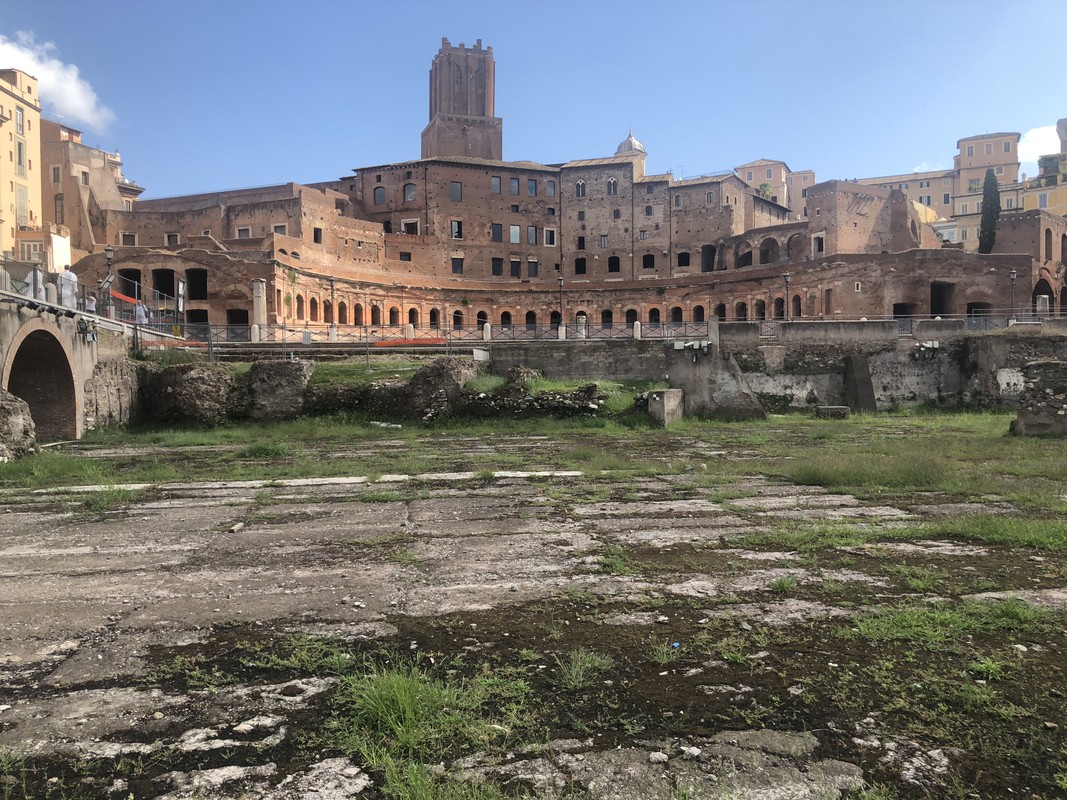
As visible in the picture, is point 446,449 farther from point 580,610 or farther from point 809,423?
point 809,423

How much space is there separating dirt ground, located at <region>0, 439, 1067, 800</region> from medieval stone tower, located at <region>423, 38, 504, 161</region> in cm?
6272

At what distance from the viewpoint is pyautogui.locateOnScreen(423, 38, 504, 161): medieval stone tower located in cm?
6406

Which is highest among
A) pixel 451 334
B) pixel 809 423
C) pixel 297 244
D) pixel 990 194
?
pixel 990 194

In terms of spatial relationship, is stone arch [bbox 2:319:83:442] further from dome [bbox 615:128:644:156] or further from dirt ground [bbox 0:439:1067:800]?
dome [bbox 615:128:644:156]

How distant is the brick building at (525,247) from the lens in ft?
138

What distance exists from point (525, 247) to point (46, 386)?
46.2 meters

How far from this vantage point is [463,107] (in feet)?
214

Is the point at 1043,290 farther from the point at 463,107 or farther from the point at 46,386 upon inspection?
the point at 46,386

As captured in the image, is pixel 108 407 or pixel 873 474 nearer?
pixel 873 474

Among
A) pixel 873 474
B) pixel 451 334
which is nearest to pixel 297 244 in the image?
pixel 451 334

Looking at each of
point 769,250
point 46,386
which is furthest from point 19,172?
point 769,250

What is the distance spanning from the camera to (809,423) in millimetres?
21219

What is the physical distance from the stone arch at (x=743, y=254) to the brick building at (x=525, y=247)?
0.14 metres

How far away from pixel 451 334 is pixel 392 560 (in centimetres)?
2726
